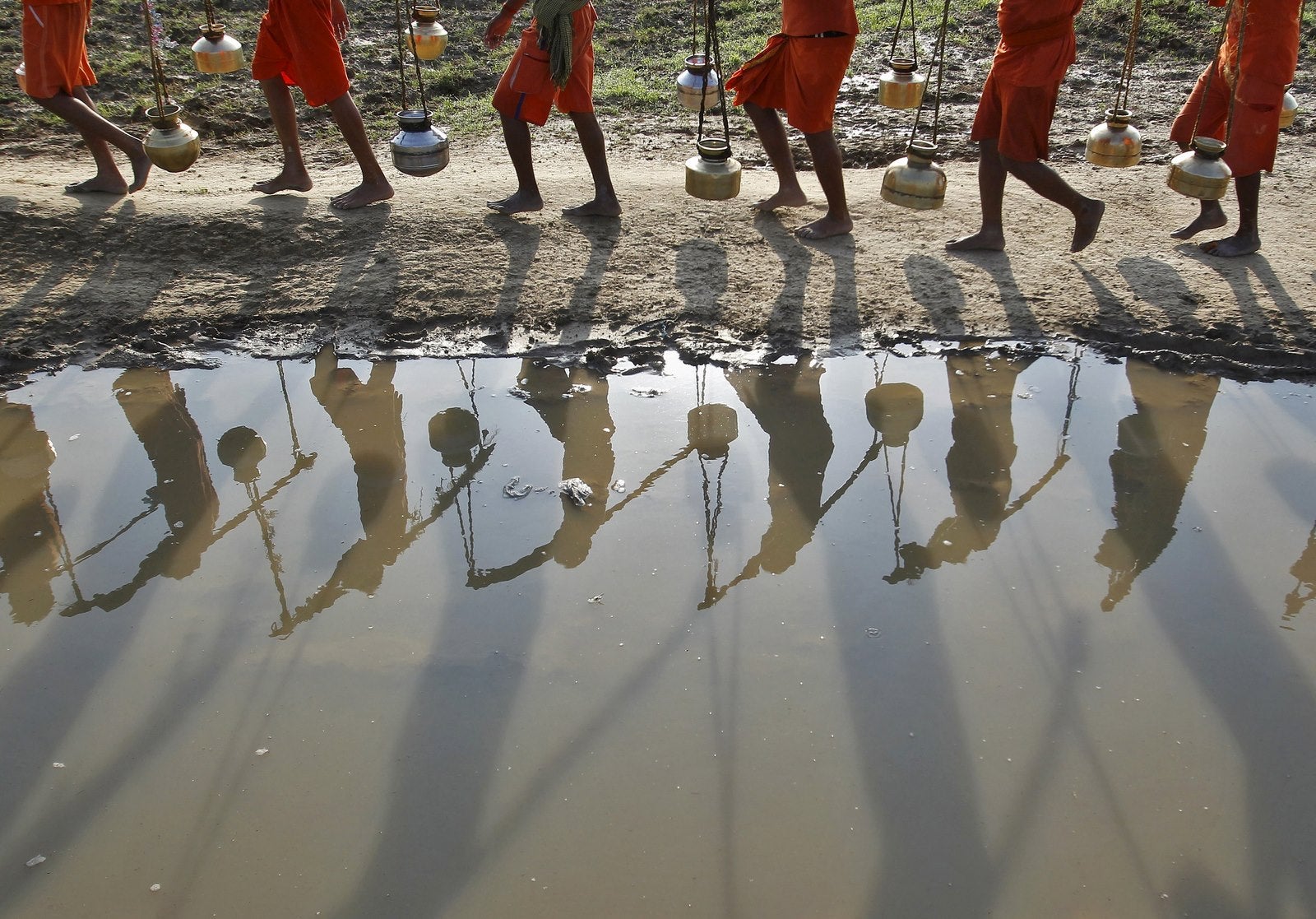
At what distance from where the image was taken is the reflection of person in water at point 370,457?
2.83 metres

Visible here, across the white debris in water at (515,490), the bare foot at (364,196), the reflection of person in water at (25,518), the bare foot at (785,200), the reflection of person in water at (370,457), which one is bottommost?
the white debris in water at (515,490)

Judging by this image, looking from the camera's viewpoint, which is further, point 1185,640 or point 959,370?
point 959,370

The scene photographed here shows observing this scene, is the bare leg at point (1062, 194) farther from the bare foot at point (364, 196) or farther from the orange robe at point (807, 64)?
the bare foot at point (364, 196)

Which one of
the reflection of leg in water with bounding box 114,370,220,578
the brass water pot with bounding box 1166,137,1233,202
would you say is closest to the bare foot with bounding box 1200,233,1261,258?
the brass water pot with bounding box 1166,137,1233,202

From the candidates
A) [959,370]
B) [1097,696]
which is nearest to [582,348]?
[959,370]

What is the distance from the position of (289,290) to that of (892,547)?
8.89 feet

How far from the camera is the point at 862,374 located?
12.3 ft

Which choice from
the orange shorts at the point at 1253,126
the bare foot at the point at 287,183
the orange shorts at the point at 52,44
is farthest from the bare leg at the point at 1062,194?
the orange shorts at the point at 52,44

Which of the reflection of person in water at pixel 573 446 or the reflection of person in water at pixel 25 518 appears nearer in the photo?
the reflection of person in water at pixel 25 518

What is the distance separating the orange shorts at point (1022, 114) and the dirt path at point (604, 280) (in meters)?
0.48

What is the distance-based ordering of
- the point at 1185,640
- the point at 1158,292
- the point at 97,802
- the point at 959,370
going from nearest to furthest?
the point at 97,802 → the point at 1185,640 → the point at 959,370 → the point at 1158,292

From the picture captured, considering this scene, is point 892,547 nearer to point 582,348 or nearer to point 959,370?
point 959,370

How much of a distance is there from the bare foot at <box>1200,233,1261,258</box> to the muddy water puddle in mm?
976

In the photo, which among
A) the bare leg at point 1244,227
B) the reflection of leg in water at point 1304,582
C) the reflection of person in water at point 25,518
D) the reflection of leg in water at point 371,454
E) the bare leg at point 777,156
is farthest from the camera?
the bare leg at point 777,156
